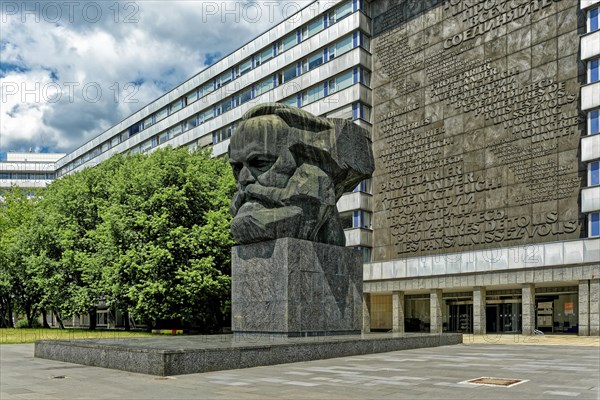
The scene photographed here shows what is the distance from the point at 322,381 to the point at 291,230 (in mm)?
8506

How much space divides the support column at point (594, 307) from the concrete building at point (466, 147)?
89 mm

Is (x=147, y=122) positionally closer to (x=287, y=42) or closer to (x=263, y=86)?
(x=263, y=86)

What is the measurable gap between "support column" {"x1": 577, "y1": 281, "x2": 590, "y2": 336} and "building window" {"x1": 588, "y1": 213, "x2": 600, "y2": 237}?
3.31 meters

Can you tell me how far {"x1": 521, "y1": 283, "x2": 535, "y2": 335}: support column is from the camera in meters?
41.9

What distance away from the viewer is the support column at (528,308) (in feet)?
138

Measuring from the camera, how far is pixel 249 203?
21.5 meters

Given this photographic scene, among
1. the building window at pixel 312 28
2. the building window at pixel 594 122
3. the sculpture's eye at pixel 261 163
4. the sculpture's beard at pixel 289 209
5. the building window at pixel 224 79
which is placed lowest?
the sculpture's beard at pixel 289 209

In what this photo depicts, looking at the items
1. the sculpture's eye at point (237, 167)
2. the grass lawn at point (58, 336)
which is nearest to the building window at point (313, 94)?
the grass lawn at point (58, 336)

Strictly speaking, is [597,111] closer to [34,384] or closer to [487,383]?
Answer: [487,383]

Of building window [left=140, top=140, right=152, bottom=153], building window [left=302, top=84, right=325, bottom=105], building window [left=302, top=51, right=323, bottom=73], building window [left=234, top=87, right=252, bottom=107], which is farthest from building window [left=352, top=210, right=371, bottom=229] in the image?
building window [left=140, top=140, right=152, bottom=153]

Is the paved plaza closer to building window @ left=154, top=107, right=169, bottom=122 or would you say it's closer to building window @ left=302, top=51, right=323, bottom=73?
building window @ left=302, top=51, right=323, bottom=73

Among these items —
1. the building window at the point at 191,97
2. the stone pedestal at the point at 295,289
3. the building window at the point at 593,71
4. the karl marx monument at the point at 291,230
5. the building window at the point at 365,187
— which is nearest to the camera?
the stone pedestal at the point at 295,289

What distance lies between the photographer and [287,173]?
69.7 ft

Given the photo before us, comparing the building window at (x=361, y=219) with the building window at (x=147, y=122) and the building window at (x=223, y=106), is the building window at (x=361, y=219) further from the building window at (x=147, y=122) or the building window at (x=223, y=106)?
the building window at (x=147, y=122)
